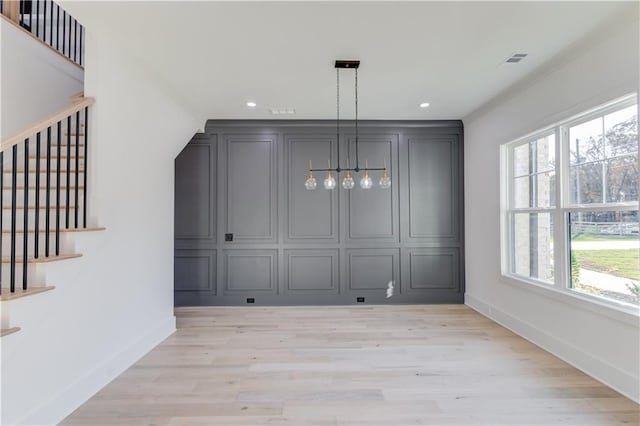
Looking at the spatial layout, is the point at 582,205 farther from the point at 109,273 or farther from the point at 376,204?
the point at 109,273

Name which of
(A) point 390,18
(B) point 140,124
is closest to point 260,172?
(B) point 140,124

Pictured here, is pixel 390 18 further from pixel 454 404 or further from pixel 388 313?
pixel 388 313

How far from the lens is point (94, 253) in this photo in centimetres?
252

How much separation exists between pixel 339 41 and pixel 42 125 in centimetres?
222

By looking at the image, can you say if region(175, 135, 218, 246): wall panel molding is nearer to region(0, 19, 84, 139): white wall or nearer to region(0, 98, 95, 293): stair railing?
region(0, 19, 84, 139): white wall

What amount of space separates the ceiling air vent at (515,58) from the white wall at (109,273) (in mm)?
3461

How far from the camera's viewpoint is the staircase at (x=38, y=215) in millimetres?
1927

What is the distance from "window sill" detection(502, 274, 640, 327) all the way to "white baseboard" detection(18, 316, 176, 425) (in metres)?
4.02

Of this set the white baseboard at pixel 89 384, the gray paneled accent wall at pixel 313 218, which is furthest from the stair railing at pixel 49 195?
the gray paneled accent wall at pixel 313 218

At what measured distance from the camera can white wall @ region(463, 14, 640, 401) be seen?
240 centimetres

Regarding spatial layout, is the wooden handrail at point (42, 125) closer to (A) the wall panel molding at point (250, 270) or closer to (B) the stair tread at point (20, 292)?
(B) the stair tread at point (20, 292)

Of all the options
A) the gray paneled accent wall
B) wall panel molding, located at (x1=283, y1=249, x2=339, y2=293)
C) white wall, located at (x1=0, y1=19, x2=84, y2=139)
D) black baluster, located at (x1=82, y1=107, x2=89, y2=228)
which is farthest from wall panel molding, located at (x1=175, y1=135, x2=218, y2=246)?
black baluster, located at (x1=82, y1=107, x2=89, y2=228)

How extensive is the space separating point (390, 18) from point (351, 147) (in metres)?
2.68

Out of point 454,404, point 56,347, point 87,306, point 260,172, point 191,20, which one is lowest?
point 454,404
